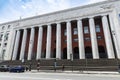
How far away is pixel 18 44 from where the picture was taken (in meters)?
47.5

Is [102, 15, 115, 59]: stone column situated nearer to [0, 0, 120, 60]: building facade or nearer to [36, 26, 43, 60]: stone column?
[0, 0, 120, 60]: building facade

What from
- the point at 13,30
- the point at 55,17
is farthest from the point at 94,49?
the point at 13,30

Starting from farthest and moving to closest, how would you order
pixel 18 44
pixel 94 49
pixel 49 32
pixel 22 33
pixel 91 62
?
pixel 22 33
pixel 18 44
pixel 49 32
pixel 94 49
pixel 91 62

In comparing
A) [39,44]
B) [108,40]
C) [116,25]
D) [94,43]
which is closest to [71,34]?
[94,43]

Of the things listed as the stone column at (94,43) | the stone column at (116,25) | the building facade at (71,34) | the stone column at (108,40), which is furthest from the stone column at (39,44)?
the stone column at (116,25)

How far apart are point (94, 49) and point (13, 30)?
32.7m

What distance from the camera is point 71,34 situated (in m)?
40.5

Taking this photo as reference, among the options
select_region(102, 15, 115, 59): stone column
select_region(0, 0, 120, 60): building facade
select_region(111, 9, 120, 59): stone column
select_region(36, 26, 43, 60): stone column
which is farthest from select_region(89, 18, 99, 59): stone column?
select_region(36, 26, 43, 60): stone column

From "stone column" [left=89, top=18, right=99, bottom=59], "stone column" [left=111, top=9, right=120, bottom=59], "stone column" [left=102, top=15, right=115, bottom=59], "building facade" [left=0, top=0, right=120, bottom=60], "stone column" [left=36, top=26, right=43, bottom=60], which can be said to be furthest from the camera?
"stone column" [left=36, top=26, right=43, bottom=60]

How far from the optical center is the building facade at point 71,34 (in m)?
34.9

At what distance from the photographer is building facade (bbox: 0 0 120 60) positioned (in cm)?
3488

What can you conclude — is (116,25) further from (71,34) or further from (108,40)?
(71,34)

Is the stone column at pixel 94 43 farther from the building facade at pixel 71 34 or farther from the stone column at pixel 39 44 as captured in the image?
the stone column at pixel 39 44

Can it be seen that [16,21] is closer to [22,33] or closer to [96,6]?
[22,33]
